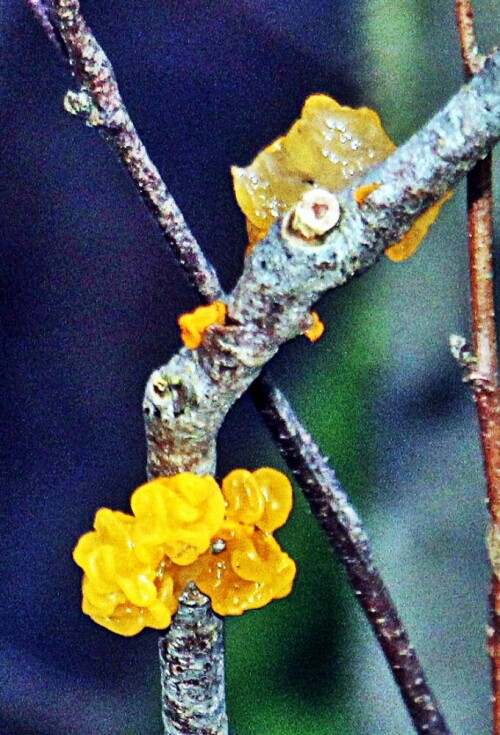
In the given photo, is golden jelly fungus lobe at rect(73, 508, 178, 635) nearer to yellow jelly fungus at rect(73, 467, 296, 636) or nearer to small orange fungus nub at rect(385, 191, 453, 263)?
yellow jelly fungus at rect(73, 467, 296, 636)

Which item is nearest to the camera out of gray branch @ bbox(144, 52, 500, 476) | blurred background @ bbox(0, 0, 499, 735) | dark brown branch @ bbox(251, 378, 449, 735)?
gray branch @ bbox(144, 52, 500, 476)

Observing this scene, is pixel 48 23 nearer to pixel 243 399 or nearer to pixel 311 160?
pixel 311 160

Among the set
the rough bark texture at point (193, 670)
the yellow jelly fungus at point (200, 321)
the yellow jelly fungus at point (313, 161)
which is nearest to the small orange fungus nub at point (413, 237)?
the yellow jelly fungus at point (313, 161)

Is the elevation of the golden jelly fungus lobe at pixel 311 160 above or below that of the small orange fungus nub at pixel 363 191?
above

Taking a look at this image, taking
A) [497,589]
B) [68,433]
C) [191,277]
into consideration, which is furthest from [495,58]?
[68,433]

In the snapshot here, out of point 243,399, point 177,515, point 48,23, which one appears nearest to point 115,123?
point 48,23

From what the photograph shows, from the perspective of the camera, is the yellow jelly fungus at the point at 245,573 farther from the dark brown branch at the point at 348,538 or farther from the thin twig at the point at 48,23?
the thin twig at the point at 48,23

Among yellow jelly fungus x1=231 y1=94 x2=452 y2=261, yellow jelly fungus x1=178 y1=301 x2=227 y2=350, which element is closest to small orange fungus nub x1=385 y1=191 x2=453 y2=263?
yellow jelly fungus x1=231 y1=94 x2=452 y2=261
